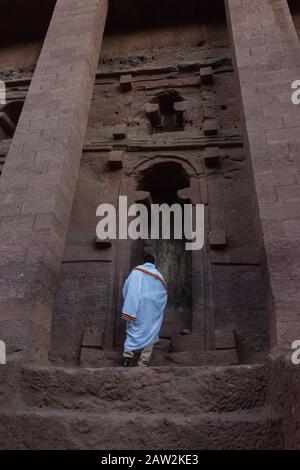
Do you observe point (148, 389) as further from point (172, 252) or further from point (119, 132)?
point (119, 132)

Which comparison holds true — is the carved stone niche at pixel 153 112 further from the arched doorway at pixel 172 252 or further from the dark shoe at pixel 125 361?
the dark shoe at pixel 125 361

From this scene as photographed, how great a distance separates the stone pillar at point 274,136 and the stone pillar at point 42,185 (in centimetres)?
214

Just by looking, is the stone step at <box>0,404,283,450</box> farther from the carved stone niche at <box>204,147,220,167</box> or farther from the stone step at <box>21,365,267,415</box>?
the carved stone niche at <box>204,147,220,167</box>

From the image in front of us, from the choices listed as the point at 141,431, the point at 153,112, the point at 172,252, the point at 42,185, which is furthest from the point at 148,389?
the point at 153,112

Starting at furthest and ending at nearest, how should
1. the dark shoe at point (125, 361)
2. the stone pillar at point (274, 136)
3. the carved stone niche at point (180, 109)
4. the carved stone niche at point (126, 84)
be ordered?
the carved stone niche at point (126, 84) < the carved stone niche at point (180, 109) < the dark shoe at point (125, 361) < the stone pillar at point (274, 136)

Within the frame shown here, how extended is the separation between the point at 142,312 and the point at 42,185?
6.04 ft

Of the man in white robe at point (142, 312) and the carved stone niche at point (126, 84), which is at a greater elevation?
the carved stone niche at point (126, 84)

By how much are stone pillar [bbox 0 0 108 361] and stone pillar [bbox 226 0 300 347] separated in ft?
7.03

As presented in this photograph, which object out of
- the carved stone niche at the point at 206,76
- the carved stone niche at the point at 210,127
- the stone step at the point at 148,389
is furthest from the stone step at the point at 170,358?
the carved stone niche at the point at 206,76

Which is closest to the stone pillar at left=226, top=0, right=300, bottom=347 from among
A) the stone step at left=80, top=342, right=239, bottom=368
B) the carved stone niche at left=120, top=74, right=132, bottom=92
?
the stone step at left=80, top=342, right=239, bottom=368

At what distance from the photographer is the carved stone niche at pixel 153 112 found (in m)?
7.75

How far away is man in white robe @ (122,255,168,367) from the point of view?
442 centimetres

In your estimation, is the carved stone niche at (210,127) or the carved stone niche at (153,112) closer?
the carved stone niche at (210,127)

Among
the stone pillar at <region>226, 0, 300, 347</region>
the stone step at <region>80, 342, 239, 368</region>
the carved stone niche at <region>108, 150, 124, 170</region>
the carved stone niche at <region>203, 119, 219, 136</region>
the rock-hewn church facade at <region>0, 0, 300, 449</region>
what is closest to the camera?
the rock-hewn church facade at <region>0, 0, 300, 449</region>
